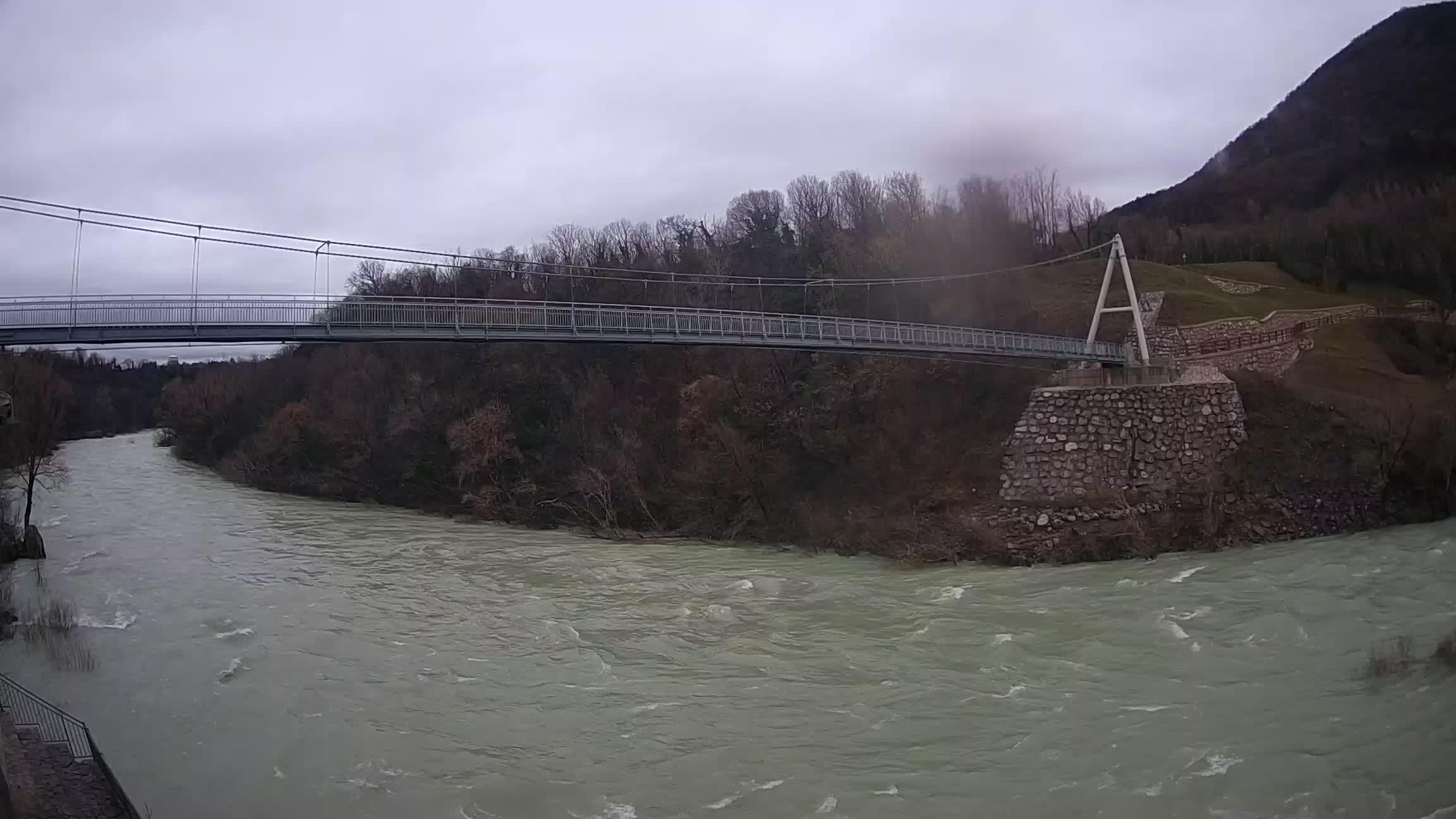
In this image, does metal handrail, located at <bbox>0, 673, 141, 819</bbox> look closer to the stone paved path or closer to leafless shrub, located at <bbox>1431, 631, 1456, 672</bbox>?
the stone paved path

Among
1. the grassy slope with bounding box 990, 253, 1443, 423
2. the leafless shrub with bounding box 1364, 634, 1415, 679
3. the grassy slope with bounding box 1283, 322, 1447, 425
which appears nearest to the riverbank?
the grassy slope with bounding box 1283, 322, 1447, 425

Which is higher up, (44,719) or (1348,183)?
(1348,183)

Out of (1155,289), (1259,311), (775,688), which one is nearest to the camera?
(775,688)

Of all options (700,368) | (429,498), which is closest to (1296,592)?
(700,368)

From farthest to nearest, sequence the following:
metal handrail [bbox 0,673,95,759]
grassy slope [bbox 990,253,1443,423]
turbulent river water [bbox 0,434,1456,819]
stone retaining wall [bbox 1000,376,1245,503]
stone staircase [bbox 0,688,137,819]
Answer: grassy slope [bbox 990,253,1443,423]
stone retaining wall [bbox 1000,376,1245,503]
metal handrail [bbox 0,673,95,759]
stone staircase [bbox 0,688,137,819]
turbulent river water [bbox 0,434,1456,819]

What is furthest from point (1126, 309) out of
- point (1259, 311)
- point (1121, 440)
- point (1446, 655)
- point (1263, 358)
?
point (1446, 655)

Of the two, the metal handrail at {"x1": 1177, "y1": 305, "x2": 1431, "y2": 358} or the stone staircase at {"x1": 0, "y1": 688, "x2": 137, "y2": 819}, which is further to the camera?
the metal handrail at {"x1": 1177, "y1": 305, "x2": 1431, "y2": 358}

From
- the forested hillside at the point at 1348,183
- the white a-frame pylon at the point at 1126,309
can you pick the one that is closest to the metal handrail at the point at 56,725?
the white a-frame pylon at the point at 1126,309

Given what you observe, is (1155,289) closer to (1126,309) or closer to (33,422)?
(1126,309)
